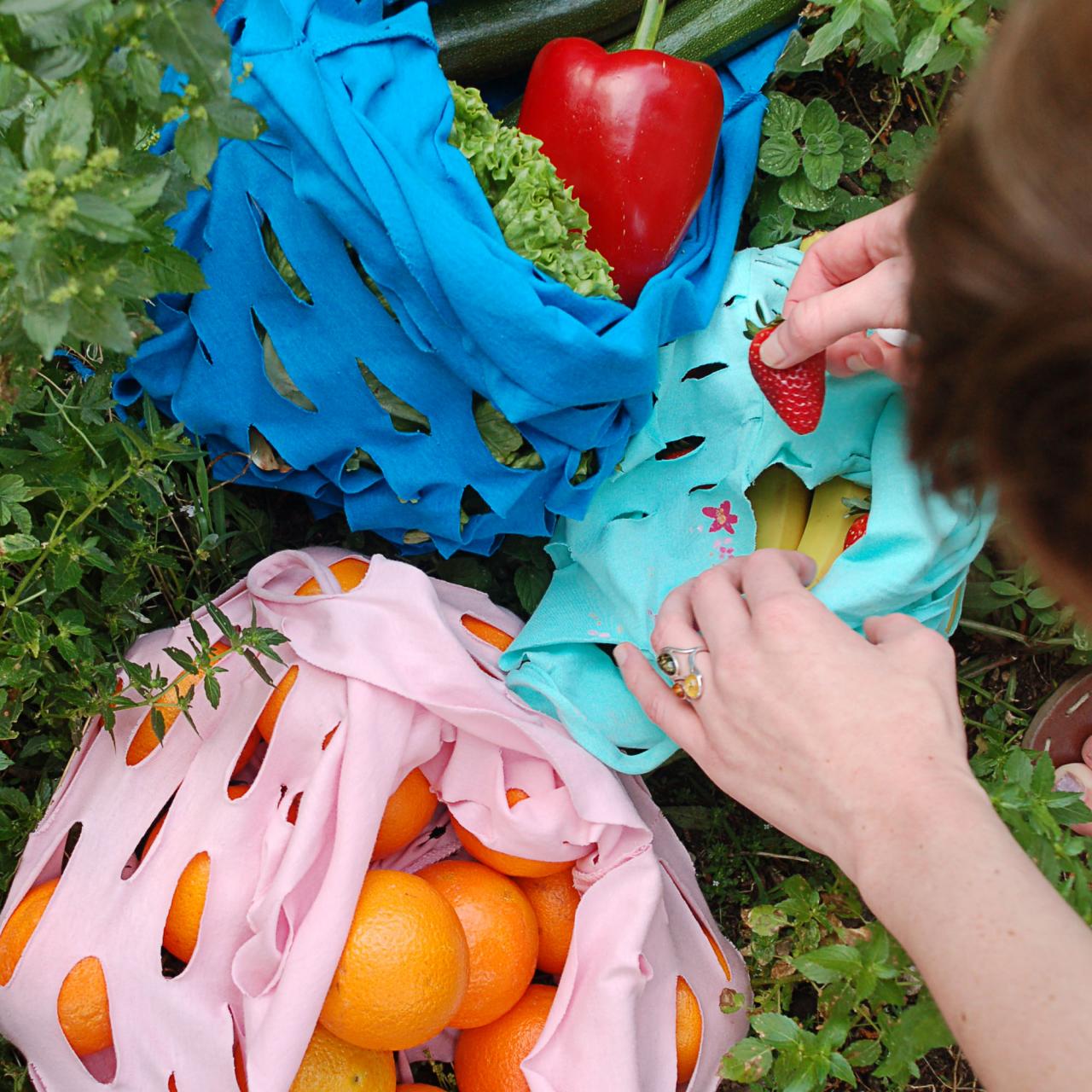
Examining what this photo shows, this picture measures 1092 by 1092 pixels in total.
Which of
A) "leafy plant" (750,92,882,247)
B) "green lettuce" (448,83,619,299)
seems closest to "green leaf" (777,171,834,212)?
"leafy plant" (750,92,882,247)

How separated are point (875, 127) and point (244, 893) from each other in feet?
4.04

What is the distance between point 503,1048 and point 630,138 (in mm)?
943

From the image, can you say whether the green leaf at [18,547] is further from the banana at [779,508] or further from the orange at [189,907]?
the banana at [779,508]

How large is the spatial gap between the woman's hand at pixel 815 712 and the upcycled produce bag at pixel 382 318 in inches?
10.6

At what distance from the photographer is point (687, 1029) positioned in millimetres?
1094

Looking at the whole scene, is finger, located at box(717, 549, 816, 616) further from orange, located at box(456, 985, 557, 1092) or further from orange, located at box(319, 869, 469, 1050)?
orange, located at box(456, 985, 557, 1092)

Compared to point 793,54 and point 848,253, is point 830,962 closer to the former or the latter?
point 848,253

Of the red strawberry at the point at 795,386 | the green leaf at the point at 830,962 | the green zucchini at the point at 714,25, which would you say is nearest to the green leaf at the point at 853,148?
the green zucchini at the point at 714,25

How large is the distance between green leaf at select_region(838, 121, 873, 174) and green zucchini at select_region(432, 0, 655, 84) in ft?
A: 0.98

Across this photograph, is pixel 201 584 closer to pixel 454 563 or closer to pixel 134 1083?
pixel 454 563

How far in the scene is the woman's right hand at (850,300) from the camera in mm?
877

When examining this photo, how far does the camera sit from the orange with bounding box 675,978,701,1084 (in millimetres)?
1093

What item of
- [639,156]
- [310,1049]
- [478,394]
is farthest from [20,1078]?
[639,156]

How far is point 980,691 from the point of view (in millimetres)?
1383
